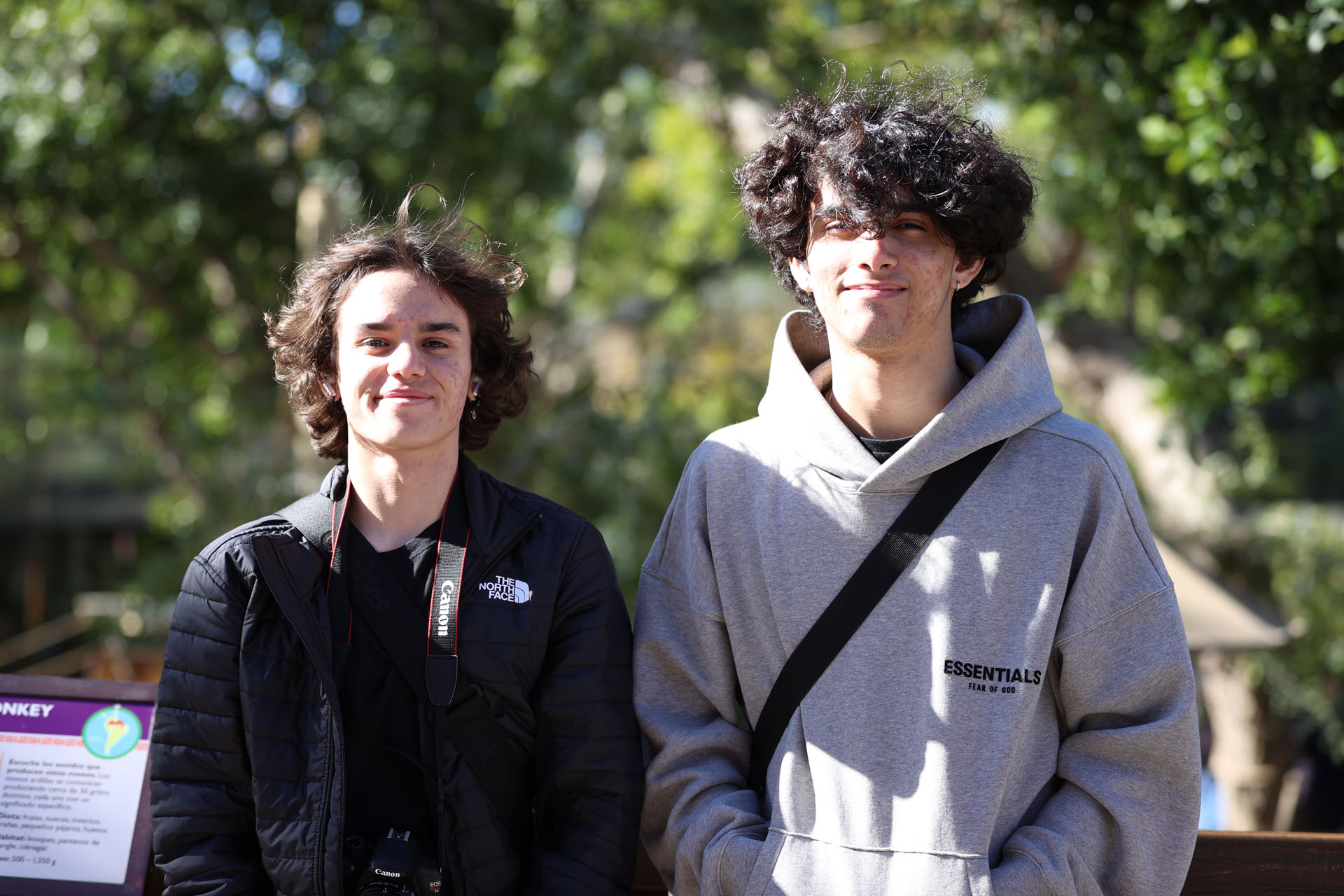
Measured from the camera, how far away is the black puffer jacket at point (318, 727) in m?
2.05

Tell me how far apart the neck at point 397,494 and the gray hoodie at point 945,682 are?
49cm

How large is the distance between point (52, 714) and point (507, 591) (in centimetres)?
105

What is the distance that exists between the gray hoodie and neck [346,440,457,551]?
492 millimetres

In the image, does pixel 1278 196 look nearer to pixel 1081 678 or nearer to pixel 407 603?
pixel 1081 678

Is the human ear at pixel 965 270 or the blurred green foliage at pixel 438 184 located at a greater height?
the blurred green foliage at pixel 438 184

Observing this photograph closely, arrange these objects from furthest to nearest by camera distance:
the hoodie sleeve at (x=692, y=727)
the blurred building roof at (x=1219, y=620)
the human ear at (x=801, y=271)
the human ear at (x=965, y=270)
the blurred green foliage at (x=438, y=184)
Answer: the blurred green foliage at (x=438, y=184) < the blurred building roof at (x=1219, y=620) < the human ear at (x=801, y=271) < the human ear at (x=965, y=270) < the hoodie sleeve at (x=692, y=727)

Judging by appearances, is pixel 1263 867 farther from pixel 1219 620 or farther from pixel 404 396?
pixel 1219 620

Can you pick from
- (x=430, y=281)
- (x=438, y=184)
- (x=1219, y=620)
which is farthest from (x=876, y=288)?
(x=438, y=184)

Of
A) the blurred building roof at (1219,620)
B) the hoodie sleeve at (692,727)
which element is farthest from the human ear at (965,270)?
the blurred building roof at (1219,620)

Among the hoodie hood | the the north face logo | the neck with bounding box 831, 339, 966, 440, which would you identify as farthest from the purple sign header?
the neck with bounding box 831, 339, 966, 440

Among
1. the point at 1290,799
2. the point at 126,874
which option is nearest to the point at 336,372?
the point at 126,874

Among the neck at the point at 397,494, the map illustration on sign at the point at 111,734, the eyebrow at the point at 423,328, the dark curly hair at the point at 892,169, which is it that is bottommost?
the map illustration on sign at the point at 111,734

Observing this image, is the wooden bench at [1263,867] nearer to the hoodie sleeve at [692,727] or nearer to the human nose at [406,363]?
the hoodie sleeve at [692,727]

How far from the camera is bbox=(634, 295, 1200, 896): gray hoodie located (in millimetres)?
2057
